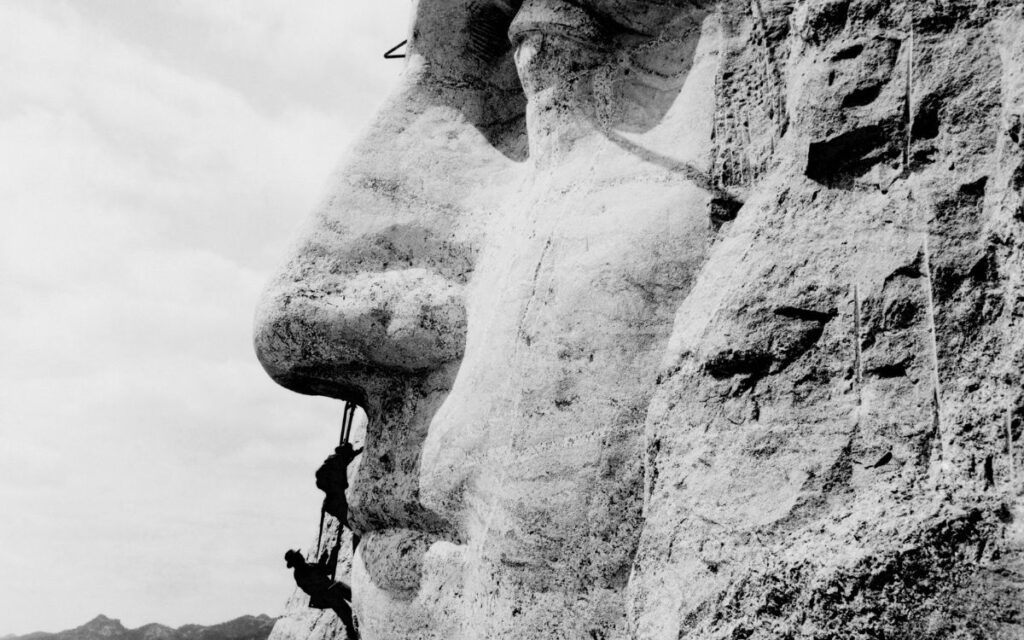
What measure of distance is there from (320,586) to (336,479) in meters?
0.51

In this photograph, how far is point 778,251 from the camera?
2.96 m

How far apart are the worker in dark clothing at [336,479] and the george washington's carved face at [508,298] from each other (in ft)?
1.65

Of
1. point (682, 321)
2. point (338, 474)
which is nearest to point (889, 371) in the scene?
point (682, 321)

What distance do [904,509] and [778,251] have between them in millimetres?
736

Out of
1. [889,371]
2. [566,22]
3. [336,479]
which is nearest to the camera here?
[889,371]

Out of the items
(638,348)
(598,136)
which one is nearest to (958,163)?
(638,348)

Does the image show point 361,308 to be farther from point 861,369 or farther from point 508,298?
point 861,369

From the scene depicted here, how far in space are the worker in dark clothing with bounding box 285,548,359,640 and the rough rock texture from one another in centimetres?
88

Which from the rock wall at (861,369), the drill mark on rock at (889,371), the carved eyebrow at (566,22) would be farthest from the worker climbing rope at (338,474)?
the drill mark on rock at (889,371)

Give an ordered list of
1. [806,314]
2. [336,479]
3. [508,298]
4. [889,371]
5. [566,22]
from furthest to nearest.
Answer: [336,479]
[566,22]
[508,298]
[806,314]
[889,371]

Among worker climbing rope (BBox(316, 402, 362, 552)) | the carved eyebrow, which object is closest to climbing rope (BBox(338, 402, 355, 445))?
worker climbing rope (BBox(316, 402, 362, 552))

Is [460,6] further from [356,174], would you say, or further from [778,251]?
[778,251]

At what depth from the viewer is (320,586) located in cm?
496

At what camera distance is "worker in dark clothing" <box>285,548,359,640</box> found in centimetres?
496
